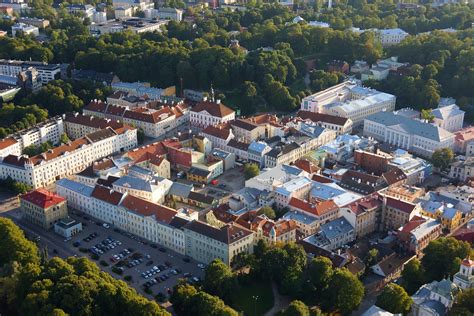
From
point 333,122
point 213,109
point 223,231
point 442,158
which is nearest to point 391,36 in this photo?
point 333,122

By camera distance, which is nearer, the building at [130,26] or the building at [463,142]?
the building at [463,142]

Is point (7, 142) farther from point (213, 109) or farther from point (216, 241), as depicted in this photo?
point (216, 241)

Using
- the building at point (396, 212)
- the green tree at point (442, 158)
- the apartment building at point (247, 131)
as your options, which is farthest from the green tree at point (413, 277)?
the apartment building at point (247, 131)

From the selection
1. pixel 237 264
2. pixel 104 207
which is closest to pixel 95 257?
pixel 104 207

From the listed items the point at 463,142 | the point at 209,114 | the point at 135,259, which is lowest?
the point at 135,259

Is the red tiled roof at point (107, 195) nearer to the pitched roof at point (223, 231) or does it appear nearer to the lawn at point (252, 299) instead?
the pitched roof at point (223, 231)

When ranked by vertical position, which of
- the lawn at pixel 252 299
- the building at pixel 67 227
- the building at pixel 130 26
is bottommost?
the lawn at pixel 252 299

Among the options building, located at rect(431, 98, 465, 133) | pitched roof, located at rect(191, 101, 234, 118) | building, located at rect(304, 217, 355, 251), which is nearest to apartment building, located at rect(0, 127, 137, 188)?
pitched roof, located at rect(191, 101, 234, 118)
